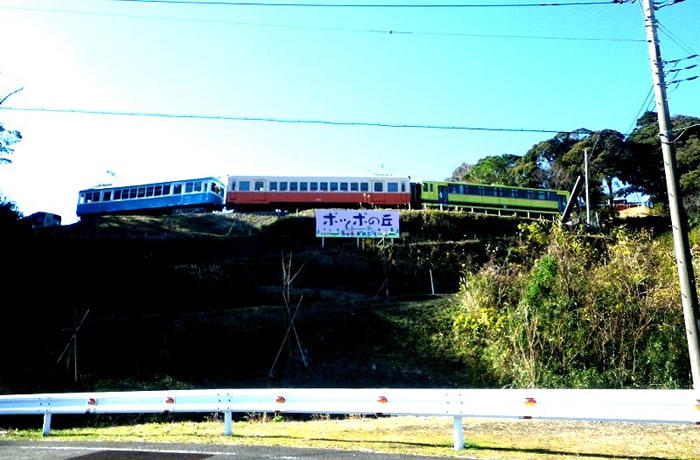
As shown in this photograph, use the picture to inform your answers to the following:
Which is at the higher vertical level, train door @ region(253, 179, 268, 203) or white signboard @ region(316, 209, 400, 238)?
train door @ region(253, 179, 268, 203)

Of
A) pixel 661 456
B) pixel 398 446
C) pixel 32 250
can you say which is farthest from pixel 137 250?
pixel 661 456

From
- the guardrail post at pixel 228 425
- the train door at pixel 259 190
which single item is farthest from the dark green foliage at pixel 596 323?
the train door at pixel 259 190

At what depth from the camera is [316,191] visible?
40.3 meters

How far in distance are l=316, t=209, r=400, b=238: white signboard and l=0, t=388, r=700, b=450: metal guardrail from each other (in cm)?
2003

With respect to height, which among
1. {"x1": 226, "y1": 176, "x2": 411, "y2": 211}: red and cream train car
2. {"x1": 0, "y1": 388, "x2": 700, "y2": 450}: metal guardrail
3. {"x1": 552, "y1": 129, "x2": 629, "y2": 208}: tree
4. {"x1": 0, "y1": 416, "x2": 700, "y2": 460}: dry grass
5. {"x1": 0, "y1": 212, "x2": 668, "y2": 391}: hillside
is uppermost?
{"x1": 552, "y1": 129, "x2": 629, "y2": 208}: tree

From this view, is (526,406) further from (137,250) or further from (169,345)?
(137,250)

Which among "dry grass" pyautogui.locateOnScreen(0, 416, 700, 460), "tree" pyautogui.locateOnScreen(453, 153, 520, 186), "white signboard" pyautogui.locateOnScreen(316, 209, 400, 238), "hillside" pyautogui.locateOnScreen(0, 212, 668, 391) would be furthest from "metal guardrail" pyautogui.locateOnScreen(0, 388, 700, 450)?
"tree" pyautogui.locateOnScreen(453, 153, 520, 186)

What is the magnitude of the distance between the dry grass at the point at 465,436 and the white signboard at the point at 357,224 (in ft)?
63.2

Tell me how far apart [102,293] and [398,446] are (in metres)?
23.7

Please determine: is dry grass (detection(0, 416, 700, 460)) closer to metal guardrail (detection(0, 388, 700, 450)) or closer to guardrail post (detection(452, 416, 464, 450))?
guardrail post (detection(452, 416, 464, 450))

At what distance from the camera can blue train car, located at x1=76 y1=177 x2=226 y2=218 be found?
1688 inches

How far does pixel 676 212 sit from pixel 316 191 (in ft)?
104

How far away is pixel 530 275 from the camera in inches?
759

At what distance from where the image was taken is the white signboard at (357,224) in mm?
29266
